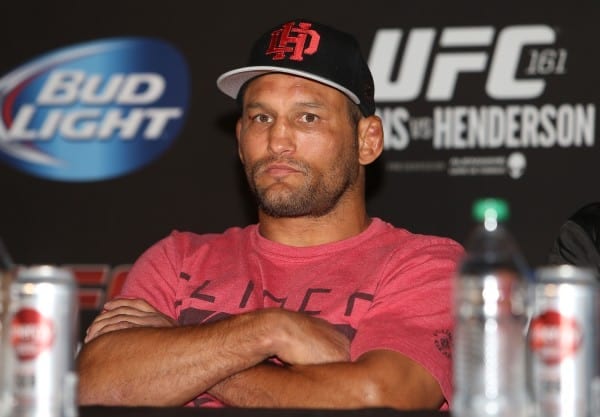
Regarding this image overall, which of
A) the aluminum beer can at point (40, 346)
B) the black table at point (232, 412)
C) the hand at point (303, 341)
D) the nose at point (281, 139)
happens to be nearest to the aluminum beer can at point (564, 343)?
the black table at point (232, 412)

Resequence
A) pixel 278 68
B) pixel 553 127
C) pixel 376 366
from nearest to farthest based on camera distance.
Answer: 1. pixel 376 366
2. pixel 278 68
3. pixel 553 127

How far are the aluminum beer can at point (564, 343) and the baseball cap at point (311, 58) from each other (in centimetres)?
122

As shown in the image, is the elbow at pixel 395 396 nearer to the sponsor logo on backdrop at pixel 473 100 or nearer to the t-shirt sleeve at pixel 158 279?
the t-shirt sleeve at pixel 158 279

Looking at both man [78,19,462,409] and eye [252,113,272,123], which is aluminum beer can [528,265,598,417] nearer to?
man [78,19,462,409]

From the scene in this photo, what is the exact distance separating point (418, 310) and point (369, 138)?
1.67 ft

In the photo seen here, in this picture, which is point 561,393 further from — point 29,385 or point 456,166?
point 456,166

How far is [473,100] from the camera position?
356 cm

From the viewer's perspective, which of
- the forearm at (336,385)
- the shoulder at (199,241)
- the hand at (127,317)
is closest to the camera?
the forearm at (336,385)

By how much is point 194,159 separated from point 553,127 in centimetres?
112

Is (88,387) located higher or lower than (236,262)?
lower

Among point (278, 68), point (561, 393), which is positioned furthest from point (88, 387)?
point (561, 393)

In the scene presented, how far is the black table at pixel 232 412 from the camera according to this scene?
157cm

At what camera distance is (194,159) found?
3.72m

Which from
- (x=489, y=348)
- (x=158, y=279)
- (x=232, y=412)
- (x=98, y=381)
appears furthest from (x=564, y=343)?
(x=158, y=279)
